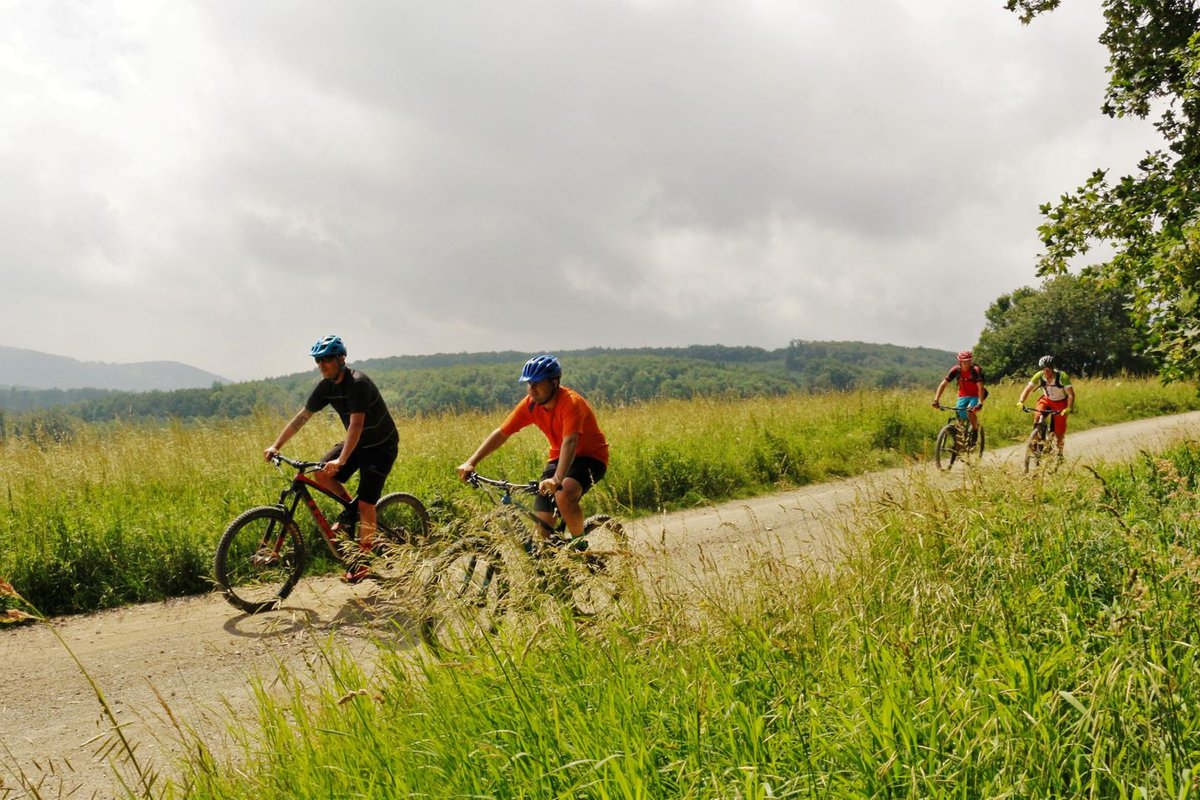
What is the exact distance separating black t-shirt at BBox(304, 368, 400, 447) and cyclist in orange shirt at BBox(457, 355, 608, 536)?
1944 millimetres

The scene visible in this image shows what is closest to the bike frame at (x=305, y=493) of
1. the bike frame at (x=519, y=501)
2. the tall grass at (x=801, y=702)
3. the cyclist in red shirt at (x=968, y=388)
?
the bike frame at (x=519, y=501)

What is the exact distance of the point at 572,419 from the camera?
5312mm

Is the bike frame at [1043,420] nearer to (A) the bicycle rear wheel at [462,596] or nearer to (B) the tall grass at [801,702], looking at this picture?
(B) the tall grass at [801,702]

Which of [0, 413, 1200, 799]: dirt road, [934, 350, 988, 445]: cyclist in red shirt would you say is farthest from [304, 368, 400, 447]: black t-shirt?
[934, 350, 988, 445]: cyclist in red shirt

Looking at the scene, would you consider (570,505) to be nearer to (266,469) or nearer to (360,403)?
(360,403)

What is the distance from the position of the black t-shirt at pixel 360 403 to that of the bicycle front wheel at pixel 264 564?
44.2 inches

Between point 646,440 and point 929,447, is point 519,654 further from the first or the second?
point 929,447

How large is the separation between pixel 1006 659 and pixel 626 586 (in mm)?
1734

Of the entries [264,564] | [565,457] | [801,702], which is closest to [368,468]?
[264,564]

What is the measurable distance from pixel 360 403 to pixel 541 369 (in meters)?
2.51

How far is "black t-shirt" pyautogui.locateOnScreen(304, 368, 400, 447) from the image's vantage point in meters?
6.74

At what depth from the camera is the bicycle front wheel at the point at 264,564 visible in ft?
20.3

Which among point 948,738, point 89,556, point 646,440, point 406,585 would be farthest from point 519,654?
point 646,440

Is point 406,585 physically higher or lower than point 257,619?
higher
